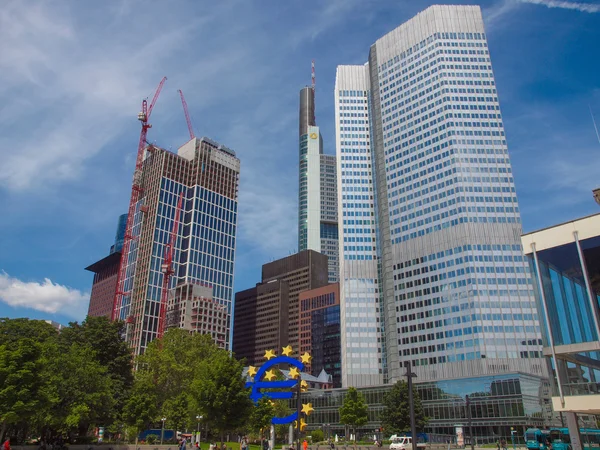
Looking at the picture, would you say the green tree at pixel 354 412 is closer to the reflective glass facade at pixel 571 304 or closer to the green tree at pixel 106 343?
the green tree at pixel 106 343

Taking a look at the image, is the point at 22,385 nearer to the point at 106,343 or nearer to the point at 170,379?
the point at 106,343

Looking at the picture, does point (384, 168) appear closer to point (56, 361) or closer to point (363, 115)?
point (363, 115)

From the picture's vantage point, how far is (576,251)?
119 feet

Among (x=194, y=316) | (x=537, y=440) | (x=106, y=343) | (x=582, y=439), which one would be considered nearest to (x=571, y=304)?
(x=582, y=439)

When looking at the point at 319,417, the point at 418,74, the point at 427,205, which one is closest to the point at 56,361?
the point at 319,417

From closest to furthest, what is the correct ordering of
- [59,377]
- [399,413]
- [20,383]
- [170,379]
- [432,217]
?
[20,383] < [59,377] < [399,413] < [170,379] < [432,217]

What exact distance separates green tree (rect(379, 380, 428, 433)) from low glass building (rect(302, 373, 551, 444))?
1039 centimetres

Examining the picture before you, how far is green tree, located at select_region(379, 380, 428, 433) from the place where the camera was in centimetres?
8050

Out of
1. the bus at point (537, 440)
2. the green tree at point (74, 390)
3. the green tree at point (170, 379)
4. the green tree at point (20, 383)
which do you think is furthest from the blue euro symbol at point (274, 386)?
the bus at point (537, 440)

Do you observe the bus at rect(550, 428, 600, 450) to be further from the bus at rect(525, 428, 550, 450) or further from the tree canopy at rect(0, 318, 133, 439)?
the tree canopy at rect(0, 318, 133, 439)

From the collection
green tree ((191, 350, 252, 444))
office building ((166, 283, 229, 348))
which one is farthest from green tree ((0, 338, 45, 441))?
office building ((166, 283, 229, 348))

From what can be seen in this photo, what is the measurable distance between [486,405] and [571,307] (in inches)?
2835

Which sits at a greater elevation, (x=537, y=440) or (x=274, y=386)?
(x=274, y=386)

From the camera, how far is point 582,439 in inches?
1502
